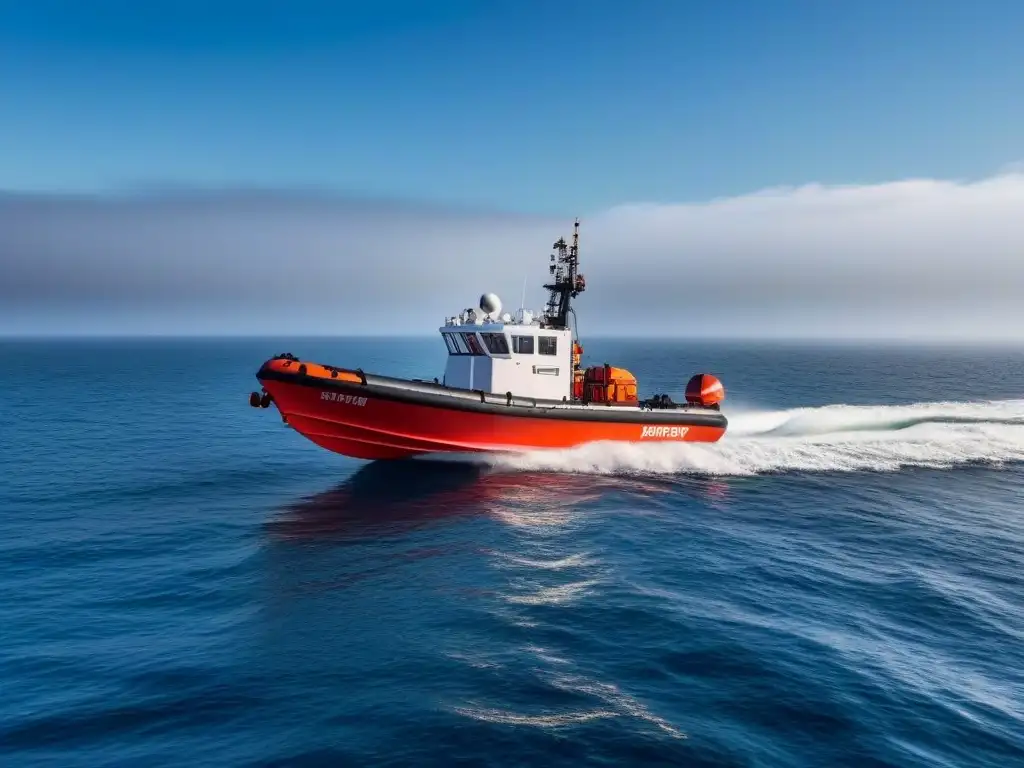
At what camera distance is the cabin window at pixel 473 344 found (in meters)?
23.1

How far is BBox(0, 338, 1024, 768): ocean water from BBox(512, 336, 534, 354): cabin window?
13.3 ft

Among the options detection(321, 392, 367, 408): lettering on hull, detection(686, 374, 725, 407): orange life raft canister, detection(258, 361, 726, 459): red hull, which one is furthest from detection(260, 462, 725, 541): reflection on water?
detection(686, 374, 725, 407): orange life raft canister

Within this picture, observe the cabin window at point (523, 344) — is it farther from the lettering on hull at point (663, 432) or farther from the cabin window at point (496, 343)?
the lettering on hull at point (663, 432)

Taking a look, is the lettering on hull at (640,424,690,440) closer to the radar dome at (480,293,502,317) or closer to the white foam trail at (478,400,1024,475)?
the white foam trail at (478,400,1024,475)

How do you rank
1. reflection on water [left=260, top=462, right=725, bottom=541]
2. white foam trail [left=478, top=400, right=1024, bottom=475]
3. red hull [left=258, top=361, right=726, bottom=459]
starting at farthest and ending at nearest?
white foam trail [left=478, top=400, right=1024, bottom=475] → red hull [left=258, top=361, right=726, bottom=459] → reflection on water [left=260, top=462, right=725, bottom=541]

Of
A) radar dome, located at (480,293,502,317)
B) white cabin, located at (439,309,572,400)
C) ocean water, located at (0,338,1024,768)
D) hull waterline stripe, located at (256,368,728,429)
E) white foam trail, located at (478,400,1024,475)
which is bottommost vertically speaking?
ocean water, located at (0,338,1024,768)

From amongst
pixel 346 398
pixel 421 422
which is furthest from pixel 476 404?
pixel 346 398

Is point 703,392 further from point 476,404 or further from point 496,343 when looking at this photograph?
point 476,404

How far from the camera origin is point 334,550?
1453 cm

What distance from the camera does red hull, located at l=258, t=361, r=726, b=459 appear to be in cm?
1995

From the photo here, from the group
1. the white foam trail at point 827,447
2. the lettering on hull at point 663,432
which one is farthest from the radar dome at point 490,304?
the lettering on hull at point 663,432

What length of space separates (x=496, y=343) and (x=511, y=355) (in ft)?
2.41

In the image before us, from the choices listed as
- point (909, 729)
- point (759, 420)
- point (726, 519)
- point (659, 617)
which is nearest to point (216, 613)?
point (659, 617)

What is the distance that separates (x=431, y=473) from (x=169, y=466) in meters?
10.9
